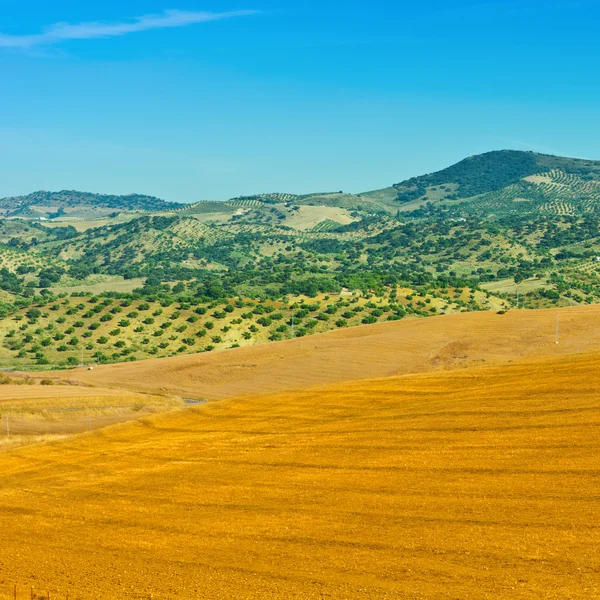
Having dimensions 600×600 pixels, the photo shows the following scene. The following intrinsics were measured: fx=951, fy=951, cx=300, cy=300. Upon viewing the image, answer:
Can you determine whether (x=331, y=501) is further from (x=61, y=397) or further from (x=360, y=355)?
(x=360, y=355)

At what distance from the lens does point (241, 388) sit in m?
76.9

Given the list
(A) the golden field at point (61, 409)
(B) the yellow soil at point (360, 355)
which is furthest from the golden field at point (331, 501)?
(B) the yellow soil at point (360, 355)

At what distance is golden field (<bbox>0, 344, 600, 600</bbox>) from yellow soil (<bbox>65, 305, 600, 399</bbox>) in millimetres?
27998

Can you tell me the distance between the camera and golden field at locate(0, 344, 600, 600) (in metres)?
23.5

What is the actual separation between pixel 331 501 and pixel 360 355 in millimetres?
52917

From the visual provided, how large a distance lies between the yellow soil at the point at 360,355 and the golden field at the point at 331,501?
2800 cm

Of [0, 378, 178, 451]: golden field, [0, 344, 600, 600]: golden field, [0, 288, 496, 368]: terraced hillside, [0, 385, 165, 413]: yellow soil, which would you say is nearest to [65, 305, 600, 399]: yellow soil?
[0, 385, 165, 413]: yellow soil

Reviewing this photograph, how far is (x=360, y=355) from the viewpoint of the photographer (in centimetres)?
8325

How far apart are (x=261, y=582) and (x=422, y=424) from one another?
18.5 m

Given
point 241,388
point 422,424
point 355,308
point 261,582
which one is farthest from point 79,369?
point 261,582

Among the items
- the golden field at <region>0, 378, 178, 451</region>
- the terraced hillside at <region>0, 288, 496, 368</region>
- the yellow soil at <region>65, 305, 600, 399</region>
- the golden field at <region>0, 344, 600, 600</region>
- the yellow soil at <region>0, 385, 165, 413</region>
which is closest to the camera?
the golden field at <region>0, 344, 600, 600</region>

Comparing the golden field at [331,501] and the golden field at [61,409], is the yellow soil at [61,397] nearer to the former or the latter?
the golden field at [61,409]

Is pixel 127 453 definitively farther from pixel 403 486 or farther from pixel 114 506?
pixel 403 486

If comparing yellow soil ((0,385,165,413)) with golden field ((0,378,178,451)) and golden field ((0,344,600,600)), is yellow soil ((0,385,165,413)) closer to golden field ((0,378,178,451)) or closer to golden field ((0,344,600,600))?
golden field ((0,378,178,451))
